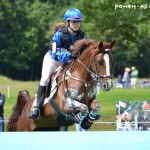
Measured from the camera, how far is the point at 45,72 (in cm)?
1104

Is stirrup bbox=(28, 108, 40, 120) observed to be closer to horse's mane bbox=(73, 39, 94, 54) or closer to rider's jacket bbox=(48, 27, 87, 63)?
rider's jacket bbox=(48, 27, 87, 63)

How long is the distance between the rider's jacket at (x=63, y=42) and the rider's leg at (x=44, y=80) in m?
0.18

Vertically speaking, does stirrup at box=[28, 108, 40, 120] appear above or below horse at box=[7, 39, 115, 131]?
below

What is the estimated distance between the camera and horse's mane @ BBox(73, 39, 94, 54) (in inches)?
415

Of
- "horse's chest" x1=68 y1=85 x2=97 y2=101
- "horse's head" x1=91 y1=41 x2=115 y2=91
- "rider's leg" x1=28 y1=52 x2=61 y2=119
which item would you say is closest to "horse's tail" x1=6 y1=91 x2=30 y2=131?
"rider's leg" x1=28 y1=52 x2=61 y2=119

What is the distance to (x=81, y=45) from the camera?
10.6 m

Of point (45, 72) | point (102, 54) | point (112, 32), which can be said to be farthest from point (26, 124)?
point (112, 32)

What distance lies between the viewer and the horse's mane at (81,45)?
1054 centimetres

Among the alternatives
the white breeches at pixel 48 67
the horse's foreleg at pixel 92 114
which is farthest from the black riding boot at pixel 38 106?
the horse's foreleg at pixel 92 114

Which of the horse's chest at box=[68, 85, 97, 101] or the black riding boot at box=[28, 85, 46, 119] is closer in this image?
the horse's chest at box=[68, 85, 97, 101]

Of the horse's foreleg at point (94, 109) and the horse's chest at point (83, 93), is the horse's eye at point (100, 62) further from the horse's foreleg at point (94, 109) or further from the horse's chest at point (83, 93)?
the horse's foreleg at point (94, 109)
